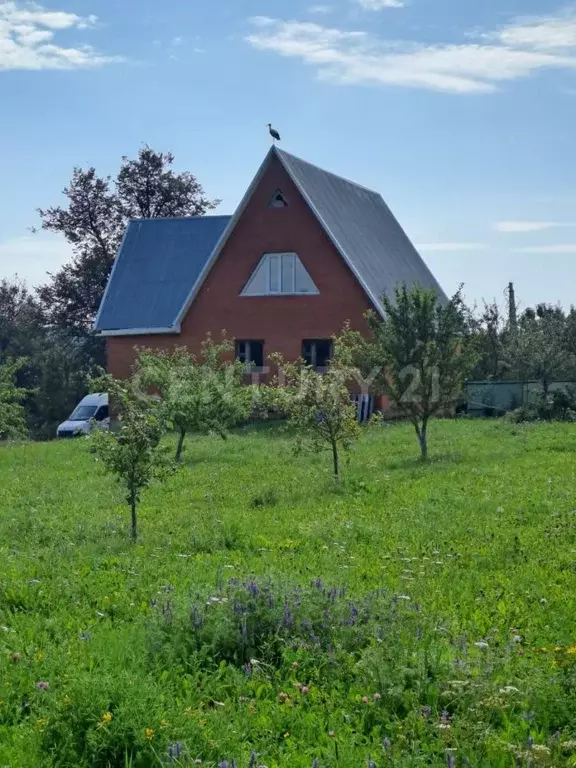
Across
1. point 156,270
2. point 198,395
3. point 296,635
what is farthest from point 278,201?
point 296,635

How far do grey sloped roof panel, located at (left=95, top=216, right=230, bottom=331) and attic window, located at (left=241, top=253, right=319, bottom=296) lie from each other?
10.8ft

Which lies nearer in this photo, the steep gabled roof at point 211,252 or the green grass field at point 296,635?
the green grass field at point 296,635

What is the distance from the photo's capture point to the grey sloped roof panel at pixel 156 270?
109ft

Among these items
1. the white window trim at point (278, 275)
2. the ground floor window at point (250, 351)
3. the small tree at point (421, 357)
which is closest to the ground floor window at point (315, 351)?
the white window trim at point (278, 275)

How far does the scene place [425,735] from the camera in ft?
15.2

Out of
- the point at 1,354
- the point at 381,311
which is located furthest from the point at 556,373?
the point at 1,354

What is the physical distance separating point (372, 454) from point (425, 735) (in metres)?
14.0

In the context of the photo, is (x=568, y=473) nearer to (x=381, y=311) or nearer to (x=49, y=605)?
(x=49, y=605)

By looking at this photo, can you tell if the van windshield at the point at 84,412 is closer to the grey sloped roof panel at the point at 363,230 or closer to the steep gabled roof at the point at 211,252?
the steep gabled roof at the point at 211,252

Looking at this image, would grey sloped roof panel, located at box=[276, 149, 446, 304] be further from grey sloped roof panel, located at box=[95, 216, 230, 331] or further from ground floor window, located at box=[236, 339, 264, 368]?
grey sloped roof panel, located at box=[95, 216, 230, 331]

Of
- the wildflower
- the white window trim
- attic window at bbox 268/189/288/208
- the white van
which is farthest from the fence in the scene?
the wildflower

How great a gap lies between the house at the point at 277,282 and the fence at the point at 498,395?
14.7 feet

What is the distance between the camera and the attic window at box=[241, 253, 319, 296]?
98.1ft

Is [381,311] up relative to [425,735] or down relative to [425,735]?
up
